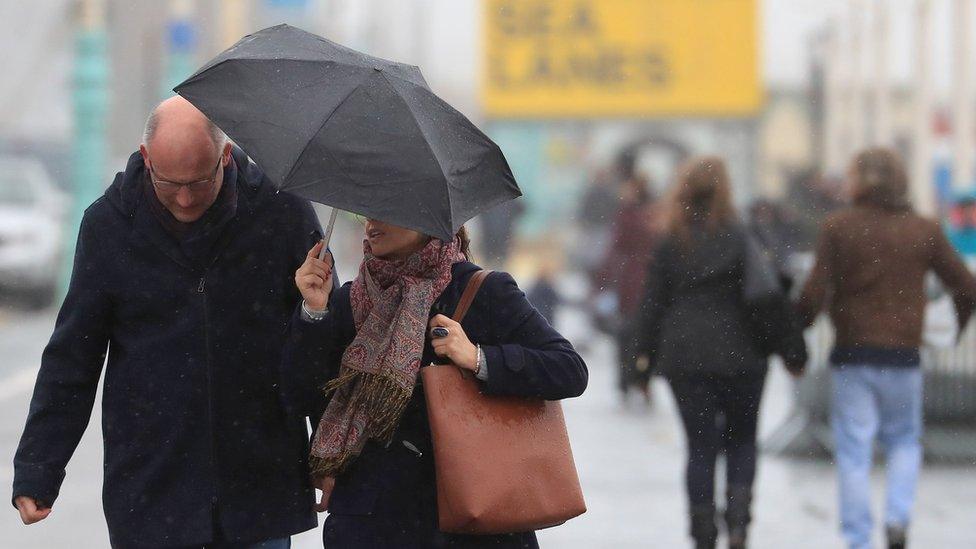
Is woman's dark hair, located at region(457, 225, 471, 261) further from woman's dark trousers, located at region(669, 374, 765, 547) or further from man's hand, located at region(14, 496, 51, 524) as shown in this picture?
woman's dark trousers, located at region(669, 374, 765, 547)

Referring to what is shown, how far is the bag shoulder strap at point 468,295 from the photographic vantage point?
2947 mm

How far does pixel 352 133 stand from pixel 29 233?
13.8 metres

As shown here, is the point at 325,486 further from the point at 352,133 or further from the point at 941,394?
the point at 941,394

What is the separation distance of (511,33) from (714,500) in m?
8.97

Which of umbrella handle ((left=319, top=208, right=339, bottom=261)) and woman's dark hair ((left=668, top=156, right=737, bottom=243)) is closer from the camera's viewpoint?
umbrella handle ((left=319, top=208, right=339, bottom=261))

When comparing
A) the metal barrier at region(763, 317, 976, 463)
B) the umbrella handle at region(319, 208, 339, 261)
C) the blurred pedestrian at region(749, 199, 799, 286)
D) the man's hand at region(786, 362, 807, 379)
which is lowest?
the metal barrier at region(763, 317, 976, 463)

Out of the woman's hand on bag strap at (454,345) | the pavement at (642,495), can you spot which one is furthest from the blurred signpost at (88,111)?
the woman's hand on bag strap at (454,345)

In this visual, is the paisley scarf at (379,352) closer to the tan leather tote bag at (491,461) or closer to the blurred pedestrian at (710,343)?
Result: the tan leather tote bag at (491,461)

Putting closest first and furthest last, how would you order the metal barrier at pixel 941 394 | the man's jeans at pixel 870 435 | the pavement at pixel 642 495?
the man's jeans at pixel 870 435
the pavement at pixel 642 495
the metal barrier at pixel 941 394

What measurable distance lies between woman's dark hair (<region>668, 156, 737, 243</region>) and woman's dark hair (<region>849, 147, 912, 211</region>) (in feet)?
1.59

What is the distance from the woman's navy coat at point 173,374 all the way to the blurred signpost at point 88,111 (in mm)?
14298

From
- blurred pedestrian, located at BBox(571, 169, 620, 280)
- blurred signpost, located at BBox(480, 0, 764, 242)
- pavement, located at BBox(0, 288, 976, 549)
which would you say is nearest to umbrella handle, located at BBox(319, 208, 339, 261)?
pavement, located at BBox(0, 288, 976, 549)

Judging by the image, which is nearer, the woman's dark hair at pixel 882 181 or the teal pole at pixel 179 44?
the woman's dark hair at pixel 882 181

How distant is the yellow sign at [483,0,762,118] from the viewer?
14195 mm
